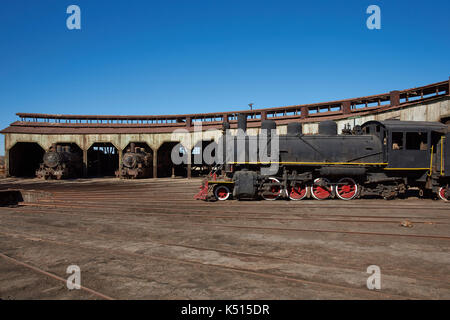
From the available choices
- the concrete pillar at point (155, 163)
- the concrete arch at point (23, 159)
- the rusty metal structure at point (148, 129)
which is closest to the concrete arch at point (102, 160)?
the rusty metal structure at point (148, 129)

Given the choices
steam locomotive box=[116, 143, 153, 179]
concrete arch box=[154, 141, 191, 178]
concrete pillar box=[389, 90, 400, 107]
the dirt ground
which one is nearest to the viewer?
the dirt ground

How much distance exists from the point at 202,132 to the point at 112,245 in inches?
736

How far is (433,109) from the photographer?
13.4m

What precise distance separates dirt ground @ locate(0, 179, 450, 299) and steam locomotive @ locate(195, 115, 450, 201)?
2587 mm

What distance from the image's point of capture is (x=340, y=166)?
1101 centimetres

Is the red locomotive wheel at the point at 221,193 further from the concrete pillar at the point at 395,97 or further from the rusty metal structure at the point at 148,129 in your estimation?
the concrete pillar at the point at 395,97

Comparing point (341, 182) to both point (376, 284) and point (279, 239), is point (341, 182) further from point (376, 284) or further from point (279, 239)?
point (376, 284)

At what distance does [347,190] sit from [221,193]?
5.63m

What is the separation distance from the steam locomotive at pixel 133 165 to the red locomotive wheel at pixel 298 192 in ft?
51.5

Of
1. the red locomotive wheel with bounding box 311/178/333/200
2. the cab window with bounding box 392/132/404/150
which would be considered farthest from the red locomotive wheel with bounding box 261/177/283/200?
the cab window with bounding box 392/132/404/150

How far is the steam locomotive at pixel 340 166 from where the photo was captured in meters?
10.9

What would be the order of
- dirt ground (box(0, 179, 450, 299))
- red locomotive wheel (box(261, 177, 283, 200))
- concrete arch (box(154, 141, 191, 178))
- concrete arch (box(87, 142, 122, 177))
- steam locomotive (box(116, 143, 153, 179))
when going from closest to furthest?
dirt ground (box(0, 179, 450, 299)) < red locomotive wheel (box(261, 177, 283, 200)) < steam locomotive (box(116, 143, 153, 179)) < concrete arch (box(154, 141, 191, 178)) < concrete arch (box(87, 142, 122, 177))

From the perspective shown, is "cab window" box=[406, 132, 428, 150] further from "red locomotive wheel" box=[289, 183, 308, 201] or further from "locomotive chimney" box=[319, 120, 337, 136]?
"red locomotive wheel" box=[289, 183, 308, 201]

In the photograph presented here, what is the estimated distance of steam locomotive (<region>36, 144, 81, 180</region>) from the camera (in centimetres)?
2259
